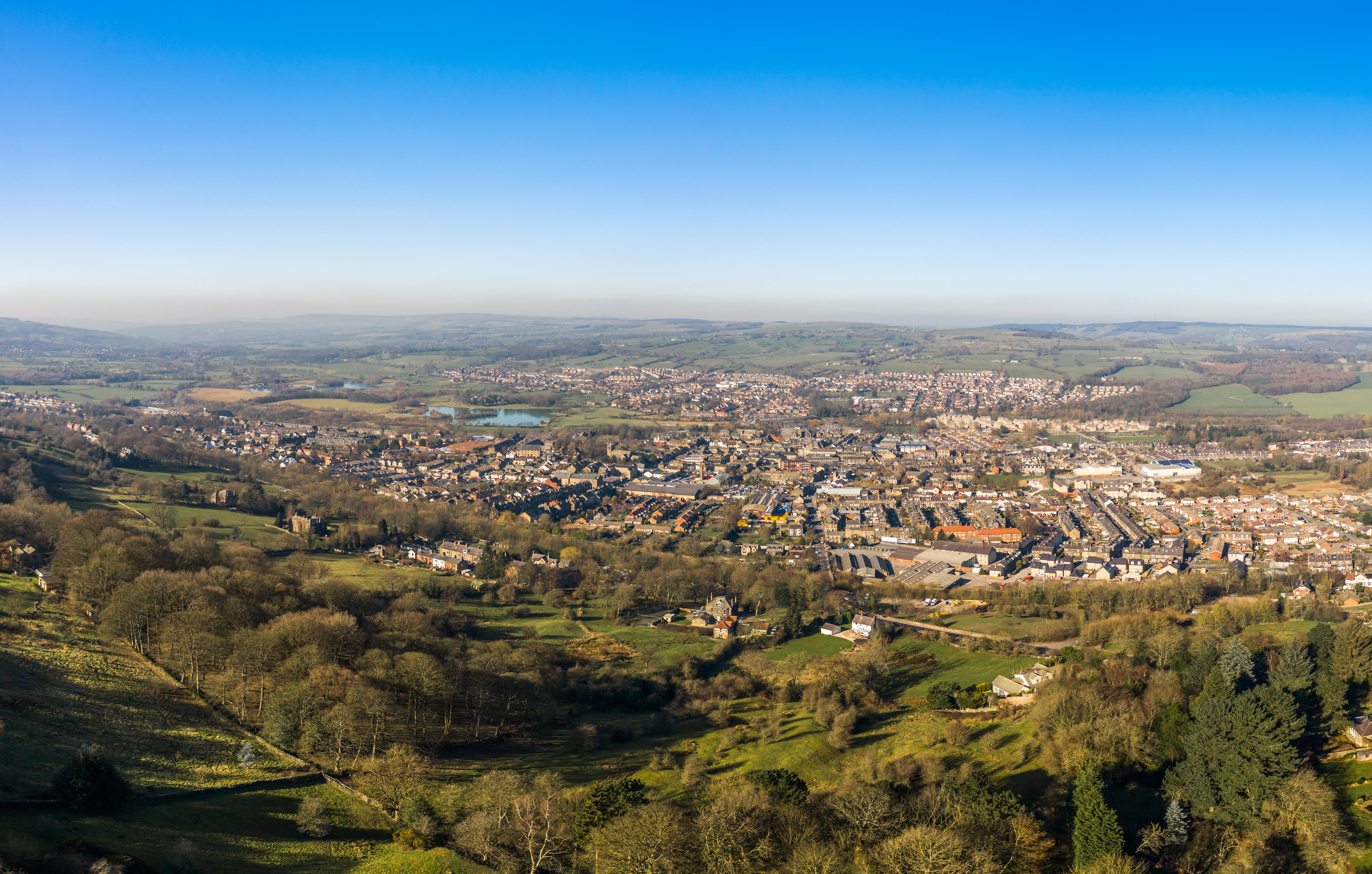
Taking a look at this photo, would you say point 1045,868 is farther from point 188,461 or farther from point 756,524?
point 188,461

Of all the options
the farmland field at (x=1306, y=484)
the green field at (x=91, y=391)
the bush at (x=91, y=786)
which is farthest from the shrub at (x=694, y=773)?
the green field at (x=91, y=391)

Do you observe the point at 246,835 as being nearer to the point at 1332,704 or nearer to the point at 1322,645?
the point at 1332,704

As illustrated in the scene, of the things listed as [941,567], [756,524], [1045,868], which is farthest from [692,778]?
[756,524]

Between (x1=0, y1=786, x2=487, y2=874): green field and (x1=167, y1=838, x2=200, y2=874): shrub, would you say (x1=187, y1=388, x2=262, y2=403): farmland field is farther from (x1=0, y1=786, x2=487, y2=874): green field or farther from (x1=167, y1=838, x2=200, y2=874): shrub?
(x1=167, y1=838, x2=200, y2=874): shrub

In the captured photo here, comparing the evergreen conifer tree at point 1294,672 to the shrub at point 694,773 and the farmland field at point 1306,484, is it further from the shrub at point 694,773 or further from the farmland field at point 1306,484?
Answer: the farmland field at point 1306,484

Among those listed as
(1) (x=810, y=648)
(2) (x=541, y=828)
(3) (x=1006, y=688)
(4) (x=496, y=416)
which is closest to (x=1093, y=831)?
(2) (x=541, y=828)

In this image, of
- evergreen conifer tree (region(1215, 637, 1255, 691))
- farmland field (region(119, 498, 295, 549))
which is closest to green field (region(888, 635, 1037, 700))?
evergreen conifer tree (region(1215, 637, 1255, 691))
